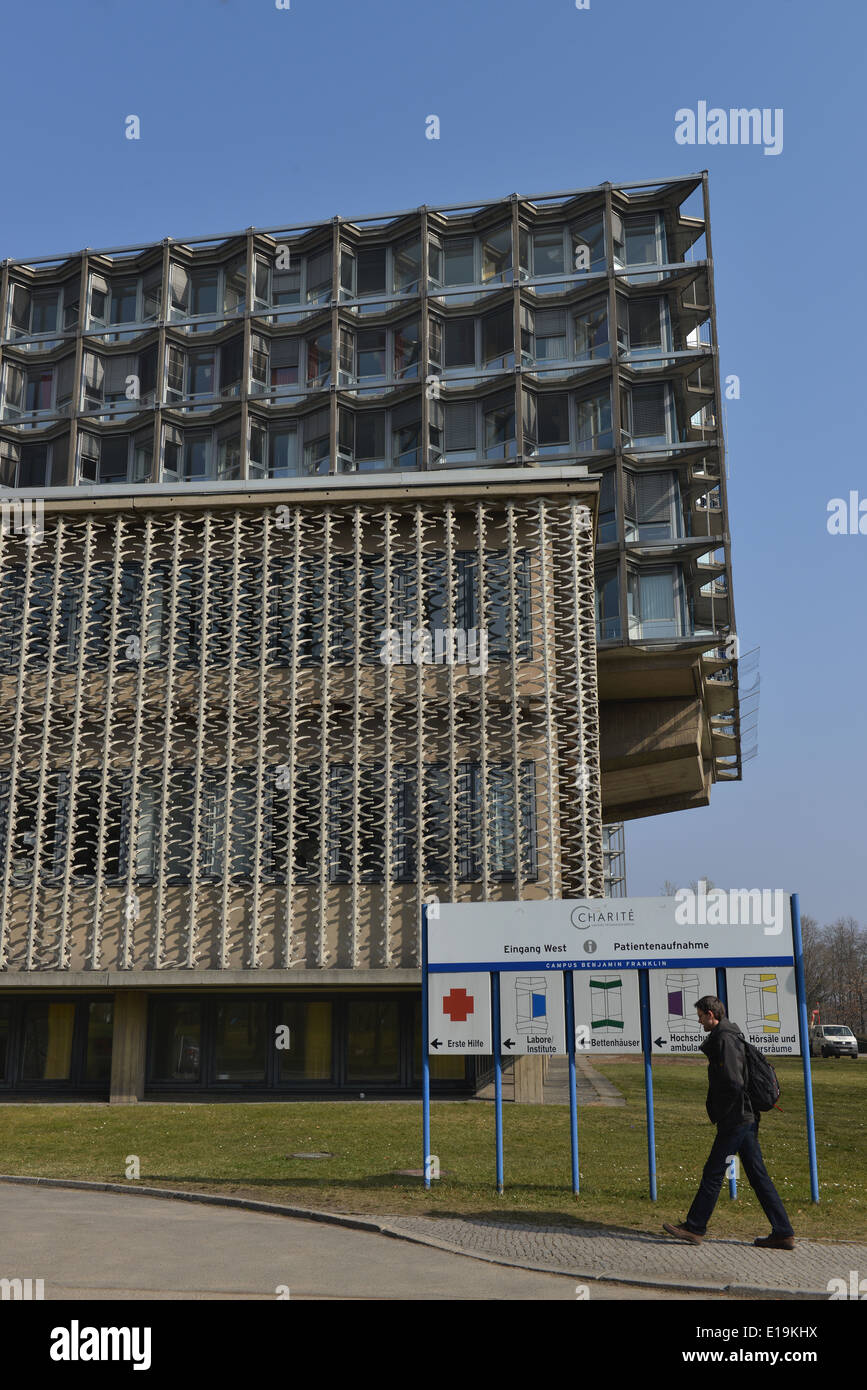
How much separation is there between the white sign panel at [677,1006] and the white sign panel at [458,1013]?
5.96 ft

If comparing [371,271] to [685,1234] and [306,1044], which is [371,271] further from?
[685,1234]

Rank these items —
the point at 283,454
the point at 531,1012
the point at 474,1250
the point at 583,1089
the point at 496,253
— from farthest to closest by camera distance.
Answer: the point at 283,454
the point at 496,253
the point at 583,1089
the point at 531,1012
the point at 474,1250

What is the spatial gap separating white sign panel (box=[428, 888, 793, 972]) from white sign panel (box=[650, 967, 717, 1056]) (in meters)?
0.43

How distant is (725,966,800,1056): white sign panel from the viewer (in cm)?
1287

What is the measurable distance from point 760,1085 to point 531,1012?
3764mm

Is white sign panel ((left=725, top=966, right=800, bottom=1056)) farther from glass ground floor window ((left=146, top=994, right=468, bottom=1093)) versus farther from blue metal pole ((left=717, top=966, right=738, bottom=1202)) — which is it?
glass ground floor window ((left=146, top=994, right=468, bottom=1093))

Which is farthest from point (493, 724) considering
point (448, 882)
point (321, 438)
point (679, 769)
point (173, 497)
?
point (321, 438)

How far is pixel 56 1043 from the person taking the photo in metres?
28.6

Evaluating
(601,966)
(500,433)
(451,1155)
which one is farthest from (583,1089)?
(500,433)

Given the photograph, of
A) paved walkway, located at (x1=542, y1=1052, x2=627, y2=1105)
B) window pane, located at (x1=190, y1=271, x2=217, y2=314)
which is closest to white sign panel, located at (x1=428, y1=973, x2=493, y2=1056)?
paved walkway, located at (x1=542, y1=1052, x2=627, y2=1105)

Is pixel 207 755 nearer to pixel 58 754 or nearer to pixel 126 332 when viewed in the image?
pixel 58 754

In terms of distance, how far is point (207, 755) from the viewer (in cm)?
2817

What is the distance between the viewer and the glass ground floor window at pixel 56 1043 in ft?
92.9

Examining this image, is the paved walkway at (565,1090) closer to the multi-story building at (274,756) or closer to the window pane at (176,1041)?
the multi-story building at (274,756)
